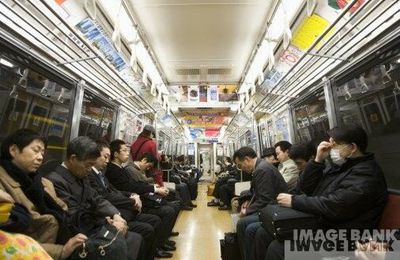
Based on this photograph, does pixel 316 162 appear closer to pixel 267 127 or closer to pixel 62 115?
pixel 62 115

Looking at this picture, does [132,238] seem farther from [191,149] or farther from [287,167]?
[191,149]

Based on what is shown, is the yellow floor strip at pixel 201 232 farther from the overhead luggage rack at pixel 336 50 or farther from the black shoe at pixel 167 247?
the overhead luggage rack at pixel 336 50

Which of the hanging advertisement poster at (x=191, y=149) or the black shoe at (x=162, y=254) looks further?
the hanging advertisement poster at (x=191, y=149)

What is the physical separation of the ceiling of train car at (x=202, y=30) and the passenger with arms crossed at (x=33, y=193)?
7.41 ft

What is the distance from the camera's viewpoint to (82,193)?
91.6 inches

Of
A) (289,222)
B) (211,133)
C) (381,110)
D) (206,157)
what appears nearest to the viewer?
(289,222)

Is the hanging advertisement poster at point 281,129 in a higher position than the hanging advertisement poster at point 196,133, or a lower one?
lower

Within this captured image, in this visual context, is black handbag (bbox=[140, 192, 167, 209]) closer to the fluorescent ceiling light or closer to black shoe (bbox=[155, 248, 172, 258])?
black shoe (bbox=[155, 248, 172, 258])

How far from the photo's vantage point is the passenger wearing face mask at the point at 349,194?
5.94 feet

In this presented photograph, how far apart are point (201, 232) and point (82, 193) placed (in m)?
3.02

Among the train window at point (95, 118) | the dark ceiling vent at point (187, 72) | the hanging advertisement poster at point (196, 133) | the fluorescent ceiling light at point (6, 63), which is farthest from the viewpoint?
the hanging advertisement poster at point (196, 133)

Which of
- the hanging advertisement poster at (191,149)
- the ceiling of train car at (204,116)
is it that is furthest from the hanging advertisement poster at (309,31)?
the hanging advertisement poster at (191,149)

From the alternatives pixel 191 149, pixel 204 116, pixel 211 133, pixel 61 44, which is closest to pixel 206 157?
pixel 191 149

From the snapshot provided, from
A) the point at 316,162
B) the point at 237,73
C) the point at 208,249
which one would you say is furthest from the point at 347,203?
the point at 237,73
